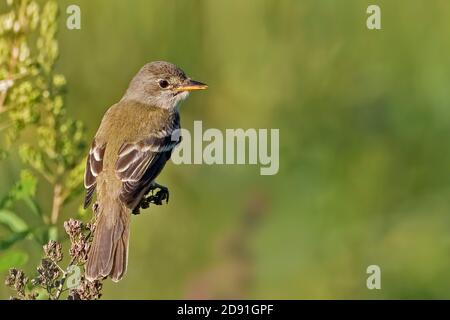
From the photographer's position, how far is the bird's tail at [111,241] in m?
5.48

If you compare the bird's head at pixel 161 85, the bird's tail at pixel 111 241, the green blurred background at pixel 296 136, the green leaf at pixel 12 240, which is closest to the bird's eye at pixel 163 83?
the bird's head at pixel 161 85

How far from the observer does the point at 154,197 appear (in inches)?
242

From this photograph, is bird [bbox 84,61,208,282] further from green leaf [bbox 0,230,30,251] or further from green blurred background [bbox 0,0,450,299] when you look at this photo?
green blurred background [bbox 0,0,450,299]

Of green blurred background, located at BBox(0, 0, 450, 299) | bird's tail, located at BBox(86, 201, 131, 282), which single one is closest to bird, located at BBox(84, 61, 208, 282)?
bird's tail, located at BBox(86, 201, 131, 282)

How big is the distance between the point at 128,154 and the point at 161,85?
1145 mm

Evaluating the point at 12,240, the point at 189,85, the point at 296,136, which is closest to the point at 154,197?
the point at 189,85

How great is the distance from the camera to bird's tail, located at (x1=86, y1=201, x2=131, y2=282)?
5.48m

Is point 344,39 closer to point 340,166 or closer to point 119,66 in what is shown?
point 340,166

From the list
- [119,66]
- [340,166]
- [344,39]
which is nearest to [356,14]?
[344,39]

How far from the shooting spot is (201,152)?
7.61 meters

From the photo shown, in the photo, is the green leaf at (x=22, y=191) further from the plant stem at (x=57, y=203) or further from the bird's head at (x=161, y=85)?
the bird's head at (x=161, y=85)

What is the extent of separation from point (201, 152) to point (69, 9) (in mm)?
Result: 1507

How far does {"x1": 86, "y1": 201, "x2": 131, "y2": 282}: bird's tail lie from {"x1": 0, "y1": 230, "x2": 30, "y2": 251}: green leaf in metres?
0.68

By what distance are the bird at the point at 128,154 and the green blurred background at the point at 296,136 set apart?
552 millimetres
